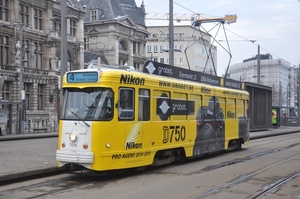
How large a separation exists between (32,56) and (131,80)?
41.7 metres

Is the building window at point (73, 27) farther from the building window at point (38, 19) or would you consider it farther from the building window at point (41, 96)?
the building window at point (41, 96)

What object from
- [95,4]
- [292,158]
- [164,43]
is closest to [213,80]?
[292,158]

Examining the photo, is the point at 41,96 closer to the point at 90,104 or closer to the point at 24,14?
the point at 24,14

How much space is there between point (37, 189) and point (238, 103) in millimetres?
11659

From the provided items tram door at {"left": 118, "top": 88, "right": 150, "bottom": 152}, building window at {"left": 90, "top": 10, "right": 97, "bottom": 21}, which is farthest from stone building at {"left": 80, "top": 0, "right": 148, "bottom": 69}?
tram door at {"left": 118, "top": 88, "right": 150, "bottom": 152}

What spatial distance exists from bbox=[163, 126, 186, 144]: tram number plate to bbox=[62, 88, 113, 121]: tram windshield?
265cm

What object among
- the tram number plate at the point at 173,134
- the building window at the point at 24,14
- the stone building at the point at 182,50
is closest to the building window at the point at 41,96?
the building window at the point at 24,14

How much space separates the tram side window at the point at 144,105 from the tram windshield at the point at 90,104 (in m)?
1.19

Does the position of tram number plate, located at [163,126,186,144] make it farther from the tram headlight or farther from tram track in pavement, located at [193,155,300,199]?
the tram headlight

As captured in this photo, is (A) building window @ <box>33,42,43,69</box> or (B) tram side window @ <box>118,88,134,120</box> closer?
(B) tram side window @ <box>118,88,134,120</box>

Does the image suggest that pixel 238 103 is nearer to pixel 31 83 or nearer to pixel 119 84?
pixel 119 84

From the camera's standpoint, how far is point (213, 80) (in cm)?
1770

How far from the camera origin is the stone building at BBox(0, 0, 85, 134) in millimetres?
47562

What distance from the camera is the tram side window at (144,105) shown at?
39.2ft
